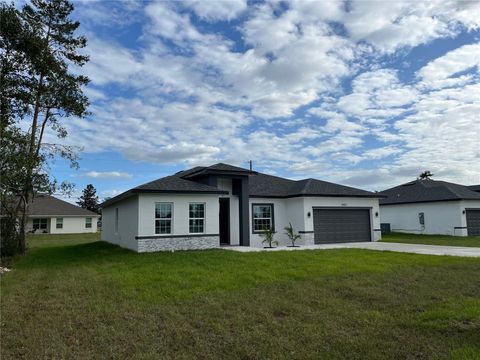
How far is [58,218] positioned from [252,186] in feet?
95.6

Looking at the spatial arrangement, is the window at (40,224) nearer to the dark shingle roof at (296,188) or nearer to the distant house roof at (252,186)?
the distant house roof at (252,186)

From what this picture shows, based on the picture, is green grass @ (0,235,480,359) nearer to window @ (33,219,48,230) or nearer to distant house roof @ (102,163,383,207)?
distant house roof @ (102,163,383,207)

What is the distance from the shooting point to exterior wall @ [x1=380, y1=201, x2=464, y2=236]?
92.5ft

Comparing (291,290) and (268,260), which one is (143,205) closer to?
(268,260)

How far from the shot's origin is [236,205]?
63.5ft

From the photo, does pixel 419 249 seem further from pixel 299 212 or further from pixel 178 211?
pixel 178 211

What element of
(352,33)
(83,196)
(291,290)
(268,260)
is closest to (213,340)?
(291,290)

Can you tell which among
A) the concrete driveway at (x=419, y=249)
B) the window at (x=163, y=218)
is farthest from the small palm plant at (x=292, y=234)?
the window at (x=163, y=218)

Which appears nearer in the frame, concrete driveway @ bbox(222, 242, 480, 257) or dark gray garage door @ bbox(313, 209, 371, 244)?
concrete driveway @ bbox(222, 242, 480, 257)

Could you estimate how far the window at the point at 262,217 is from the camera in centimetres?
2028

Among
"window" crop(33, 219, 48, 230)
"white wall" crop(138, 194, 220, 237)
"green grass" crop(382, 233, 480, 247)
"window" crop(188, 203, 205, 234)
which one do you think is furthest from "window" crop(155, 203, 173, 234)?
"window" crop(33, 219, 48, 230)

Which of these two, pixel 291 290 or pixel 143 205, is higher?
pixel 143 205

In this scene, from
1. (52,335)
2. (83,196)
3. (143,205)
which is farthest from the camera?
(83,196)

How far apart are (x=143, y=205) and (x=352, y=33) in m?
10.9
